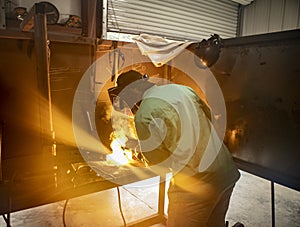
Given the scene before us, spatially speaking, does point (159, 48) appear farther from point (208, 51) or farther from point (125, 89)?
point (125, 89)

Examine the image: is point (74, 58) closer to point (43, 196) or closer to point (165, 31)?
point (43, 196)

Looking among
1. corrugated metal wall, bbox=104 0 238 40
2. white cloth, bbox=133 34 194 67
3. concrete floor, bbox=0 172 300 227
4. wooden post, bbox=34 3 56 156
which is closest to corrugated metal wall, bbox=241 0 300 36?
corrugated metal wall, bbox=104 0 238 40

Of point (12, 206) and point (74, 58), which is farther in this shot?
point (74, 58)

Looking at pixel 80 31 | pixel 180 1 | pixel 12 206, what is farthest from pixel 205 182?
pixel 180 1

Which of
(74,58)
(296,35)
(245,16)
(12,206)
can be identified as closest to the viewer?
(12,206)

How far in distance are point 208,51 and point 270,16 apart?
435 centimetres

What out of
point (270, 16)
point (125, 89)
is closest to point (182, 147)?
point (125, 89)

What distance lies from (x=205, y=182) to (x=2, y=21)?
11.0 feet

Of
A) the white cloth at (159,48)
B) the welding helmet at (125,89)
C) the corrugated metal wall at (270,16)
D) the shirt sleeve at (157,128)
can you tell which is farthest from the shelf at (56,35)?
the corrugated metal wall at (270,16)

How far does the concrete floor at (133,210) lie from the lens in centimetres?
308

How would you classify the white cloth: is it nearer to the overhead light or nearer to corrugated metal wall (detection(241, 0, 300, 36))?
the overhead light

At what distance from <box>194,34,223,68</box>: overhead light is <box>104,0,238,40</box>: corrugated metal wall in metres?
2.22

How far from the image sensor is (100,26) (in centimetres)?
405

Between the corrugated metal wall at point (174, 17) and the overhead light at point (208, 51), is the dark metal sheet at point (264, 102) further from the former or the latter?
the corrugated metal wall at point (174, 17)
